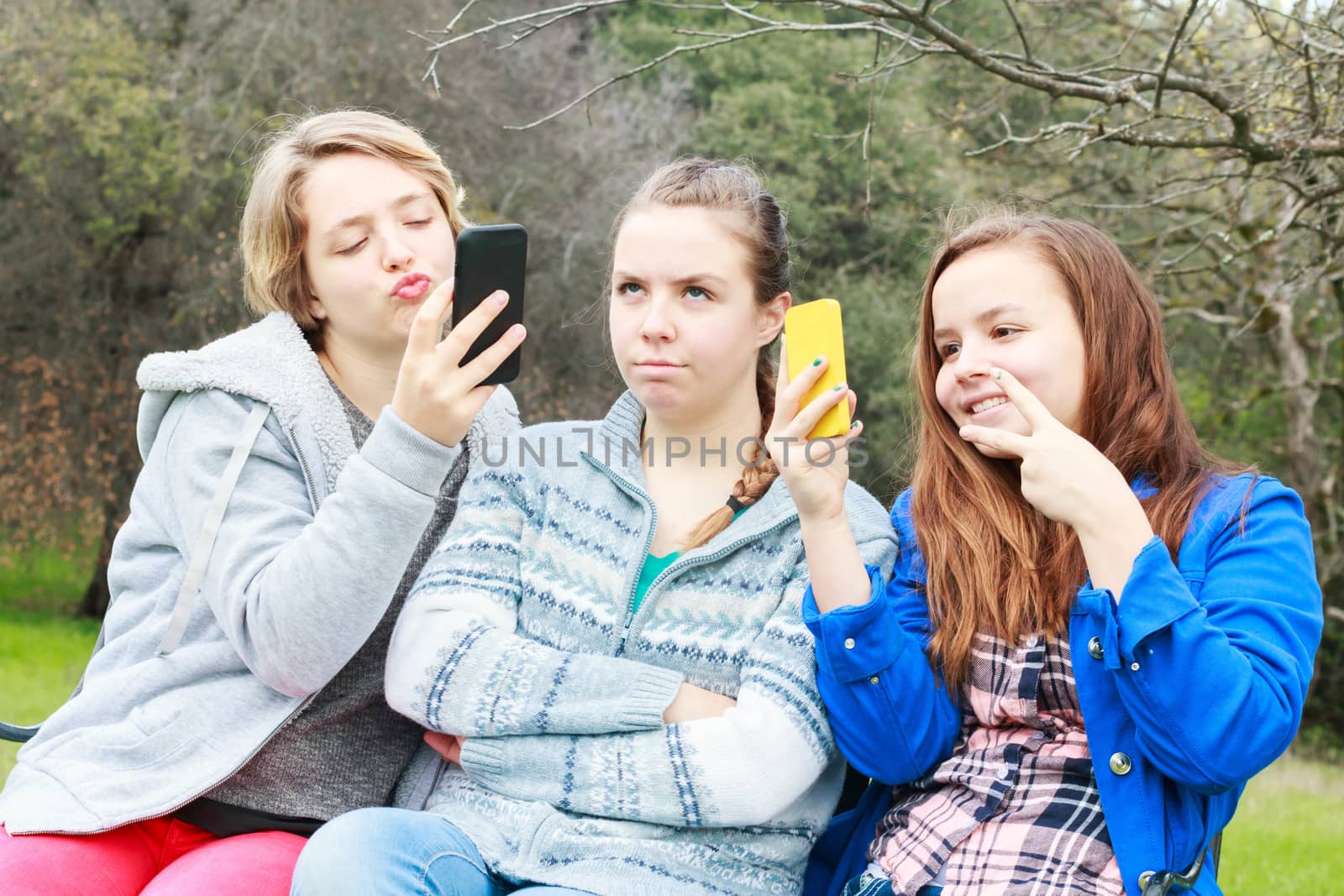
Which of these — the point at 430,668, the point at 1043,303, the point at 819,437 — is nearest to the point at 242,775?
the point at 430,668

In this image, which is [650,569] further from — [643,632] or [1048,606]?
[1048,606]

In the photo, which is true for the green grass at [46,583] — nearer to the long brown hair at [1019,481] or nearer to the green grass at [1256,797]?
the green grass at [1256,797]

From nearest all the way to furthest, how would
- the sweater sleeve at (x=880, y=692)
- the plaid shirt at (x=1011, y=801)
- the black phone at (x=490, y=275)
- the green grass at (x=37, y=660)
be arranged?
the plaid shirt at (x=1011, y=801), the sweater sleeve at (x=880, y=692), the black phone at (x=490, y=275), the green grass at (x=37, y=660)

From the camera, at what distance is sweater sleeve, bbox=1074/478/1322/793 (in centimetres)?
197

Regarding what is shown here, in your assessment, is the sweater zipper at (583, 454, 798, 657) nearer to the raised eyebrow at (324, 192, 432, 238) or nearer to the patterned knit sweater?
the patterned knit sweater

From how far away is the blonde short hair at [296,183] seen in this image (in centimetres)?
277

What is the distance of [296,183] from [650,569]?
1.15 meters

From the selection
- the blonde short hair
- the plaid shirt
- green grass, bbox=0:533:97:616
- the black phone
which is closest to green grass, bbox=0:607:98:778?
green grass, bbox=0:533:97:616

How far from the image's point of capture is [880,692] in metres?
2.26

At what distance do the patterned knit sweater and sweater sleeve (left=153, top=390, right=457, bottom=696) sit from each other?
17 centimetres

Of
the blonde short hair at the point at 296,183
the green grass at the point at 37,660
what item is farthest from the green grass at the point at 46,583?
the blonde short hair at the point at 296,183

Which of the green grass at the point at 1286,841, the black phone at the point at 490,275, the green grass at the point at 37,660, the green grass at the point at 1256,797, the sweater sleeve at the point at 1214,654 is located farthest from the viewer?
the green grass at the point at 37,660

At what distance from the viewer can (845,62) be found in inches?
599

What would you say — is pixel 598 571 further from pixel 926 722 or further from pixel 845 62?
pixel 845 62
